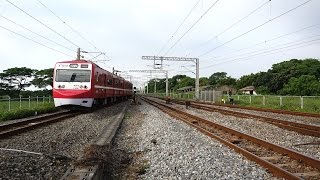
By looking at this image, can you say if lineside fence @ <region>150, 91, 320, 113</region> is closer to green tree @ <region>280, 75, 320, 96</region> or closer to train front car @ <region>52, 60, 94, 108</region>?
train front car @ <region>52, 60, 94, 108</region>

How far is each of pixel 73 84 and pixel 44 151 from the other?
512 inches

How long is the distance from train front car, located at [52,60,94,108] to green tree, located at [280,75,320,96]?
44.2m

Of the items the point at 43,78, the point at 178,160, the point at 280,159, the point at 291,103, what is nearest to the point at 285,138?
the point at 280,159

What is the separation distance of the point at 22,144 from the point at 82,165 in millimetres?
3996

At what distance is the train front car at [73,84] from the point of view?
71.3ft

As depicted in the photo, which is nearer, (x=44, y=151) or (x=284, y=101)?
(x=44, y=151)

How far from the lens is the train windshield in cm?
2228

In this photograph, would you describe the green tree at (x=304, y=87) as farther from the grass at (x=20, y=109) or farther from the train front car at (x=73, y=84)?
the train front car at (x=73, y=84)

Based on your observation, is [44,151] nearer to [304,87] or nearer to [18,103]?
[18,103]

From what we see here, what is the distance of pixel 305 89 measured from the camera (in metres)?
59.0

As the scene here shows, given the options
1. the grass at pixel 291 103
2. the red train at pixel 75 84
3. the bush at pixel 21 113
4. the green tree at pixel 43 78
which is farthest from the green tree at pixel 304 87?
the bush at pixel 21 113

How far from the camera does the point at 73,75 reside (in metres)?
22.4

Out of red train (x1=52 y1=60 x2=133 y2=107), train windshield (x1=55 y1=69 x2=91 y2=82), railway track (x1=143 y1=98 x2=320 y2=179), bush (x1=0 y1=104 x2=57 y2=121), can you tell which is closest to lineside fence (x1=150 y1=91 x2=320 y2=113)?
red train (x1=52 y1=60 x2=133 y2=107)

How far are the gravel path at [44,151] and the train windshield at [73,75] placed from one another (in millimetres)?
7390
